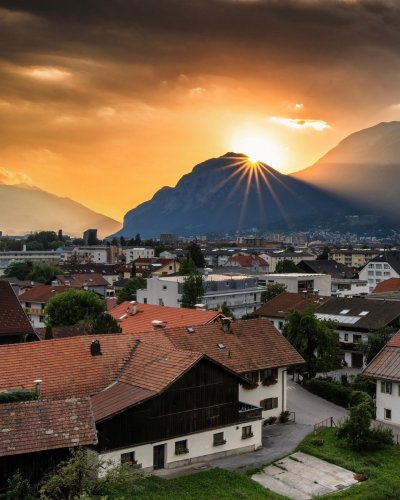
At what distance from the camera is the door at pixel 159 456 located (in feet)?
95.7

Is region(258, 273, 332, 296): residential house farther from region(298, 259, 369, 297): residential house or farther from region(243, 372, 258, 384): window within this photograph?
region(243, 372, 258, 384): window

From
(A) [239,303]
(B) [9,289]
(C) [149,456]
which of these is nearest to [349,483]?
(C) [149,456]

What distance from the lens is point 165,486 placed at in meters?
26.4

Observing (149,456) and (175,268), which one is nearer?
(149,456)

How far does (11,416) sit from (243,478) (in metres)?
10.8

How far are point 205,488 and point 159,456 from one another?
347 centimetres

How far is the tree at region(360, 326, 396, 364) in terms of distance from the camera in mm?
52625

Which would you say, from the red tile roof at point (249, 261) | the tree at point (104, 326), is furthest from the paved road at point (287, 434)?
the red tile roof at point (249, 261)

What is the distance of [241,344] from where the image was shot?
3897 cm

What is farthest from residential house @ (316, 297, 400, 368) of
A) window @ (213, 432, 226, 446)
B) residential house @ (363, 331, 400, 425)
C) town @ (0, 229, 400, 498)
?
window @ (213, 432, 226, 446)

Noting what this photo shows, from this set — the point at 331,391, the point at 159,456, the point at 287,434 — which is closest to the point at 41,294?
the point at 331,391

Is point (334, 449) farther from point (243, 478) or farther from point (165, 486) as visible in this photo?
point (165, 486)

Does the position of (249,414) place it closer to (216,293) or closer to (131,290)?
(216,293)

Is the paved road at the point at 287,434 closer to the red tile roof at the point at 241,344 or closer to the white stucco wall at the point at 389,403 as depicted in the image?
the white stucco wall at the point at 389,403
